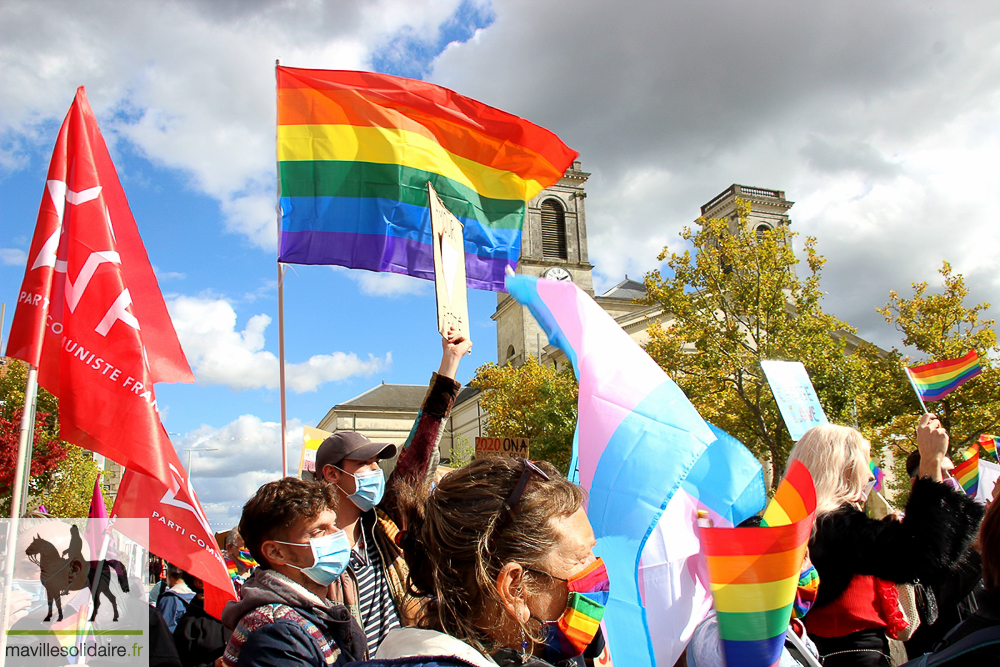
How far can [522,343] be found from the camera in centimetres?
4216

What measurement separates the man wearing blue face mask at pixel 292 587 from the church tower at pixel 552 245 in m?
40.3

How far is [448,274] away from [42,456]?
73.3 ft

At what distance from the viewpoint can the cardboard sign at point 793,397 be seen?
197 inches

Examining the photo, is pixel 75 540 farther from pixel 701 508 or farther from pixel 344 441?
pixel 701 508

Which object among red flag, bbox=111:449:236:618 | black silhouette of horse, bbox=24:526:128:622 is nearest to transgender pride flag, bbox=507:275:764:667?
red flag, bbox=111:449:236:618

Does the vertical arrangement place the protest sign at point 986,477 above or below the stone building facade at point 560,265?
below

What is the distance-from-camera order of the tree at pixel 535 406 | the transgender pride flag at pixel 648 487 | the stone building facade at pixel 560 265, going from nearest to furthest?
the transgender pride flag at pixel 648 487, the tree at pixel 535 406, the stone building facade at pixel 560 265

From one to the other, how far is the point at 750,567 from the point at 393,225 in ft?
13.7

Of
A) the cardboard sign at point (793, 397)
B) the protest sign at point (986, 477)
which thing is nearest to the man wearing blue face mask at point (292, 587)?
the cardboard sign at point (793, 397)

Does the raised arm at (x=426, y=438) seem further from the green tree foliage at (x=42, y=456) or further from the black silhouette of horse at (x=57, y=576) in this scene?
the green tree foliage at (x=42, y=456)

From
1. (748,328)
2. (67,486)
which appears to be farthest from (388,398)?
(748,328)

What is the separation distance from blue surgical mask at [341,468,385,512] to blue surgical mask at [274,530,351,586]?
0.47m

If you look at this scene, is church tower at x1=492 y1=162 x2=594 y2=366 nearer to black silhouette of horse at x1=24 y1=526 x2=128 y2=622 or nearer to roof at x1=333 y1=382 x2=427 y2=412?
roof at x1=333 y1=382 x2=427 y2=412

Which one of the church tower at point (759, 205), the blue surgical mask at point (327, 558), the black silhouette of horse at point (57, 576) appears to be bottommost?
the black silhouette of horse at point (57, 576)
